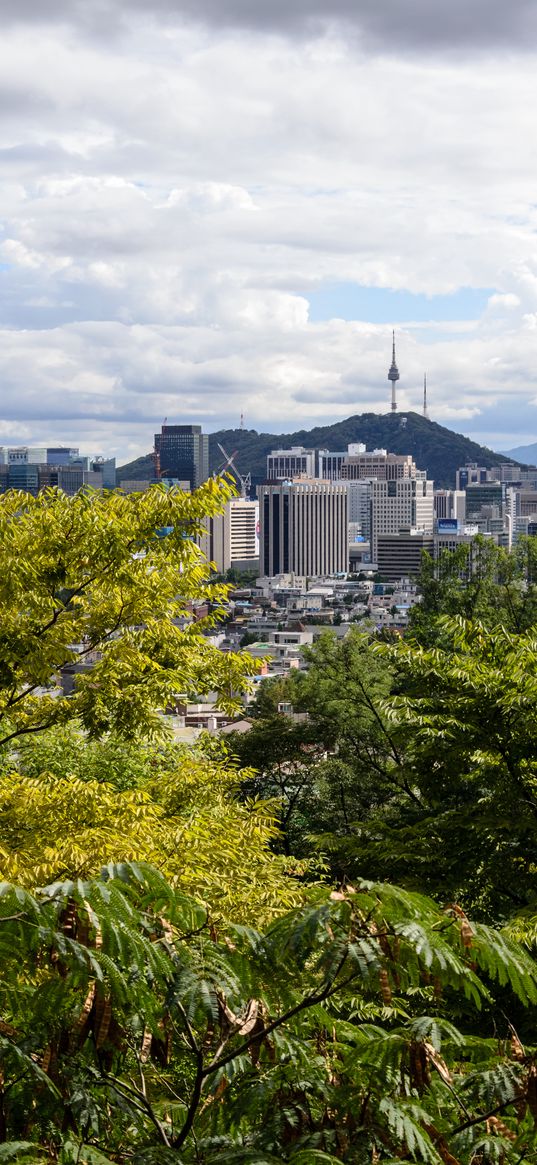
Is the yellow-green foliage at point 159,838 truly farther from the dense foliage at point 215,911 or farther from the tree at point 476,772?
the tree at point 476,772

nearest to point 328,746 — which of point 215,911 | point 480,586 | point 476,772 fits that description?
point 480,586

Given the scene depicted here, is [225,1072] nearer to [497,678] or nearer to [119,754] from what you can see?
[497,678]

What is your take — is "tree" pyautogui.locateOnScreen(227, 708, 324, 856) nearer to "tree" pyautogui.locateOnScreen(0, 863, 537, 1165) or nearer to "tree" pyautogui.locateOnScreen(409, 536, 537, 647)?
"tree" pyautogui.locateOnScreen(409, 536, 537, 647)

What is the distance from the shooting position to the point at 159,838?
892cm

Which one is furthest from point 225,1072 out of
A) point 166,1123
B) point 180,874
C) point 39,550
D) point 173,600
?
point 173,600

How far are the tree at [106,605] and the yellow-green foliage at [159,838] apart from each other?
2.27ft

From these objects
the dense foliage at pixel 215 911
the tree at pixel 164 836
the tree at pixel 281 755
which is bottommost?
the tree at pixel 281 755

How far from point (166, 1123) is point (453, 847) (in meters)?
6.08

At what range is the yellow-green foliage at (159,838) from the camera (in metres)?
7.77

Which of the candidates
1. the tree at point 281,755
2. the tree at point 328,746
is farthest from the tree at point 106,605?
the tree at point 281,755

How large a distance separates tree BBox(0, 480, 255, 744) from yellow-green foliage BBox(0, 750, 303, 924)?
0.69 m

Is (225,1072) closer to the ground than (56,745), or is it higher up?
higher up

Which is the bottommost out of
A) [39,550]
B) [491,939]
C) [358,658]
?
[358,658]

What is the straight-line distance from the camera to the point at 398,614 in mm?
174000
